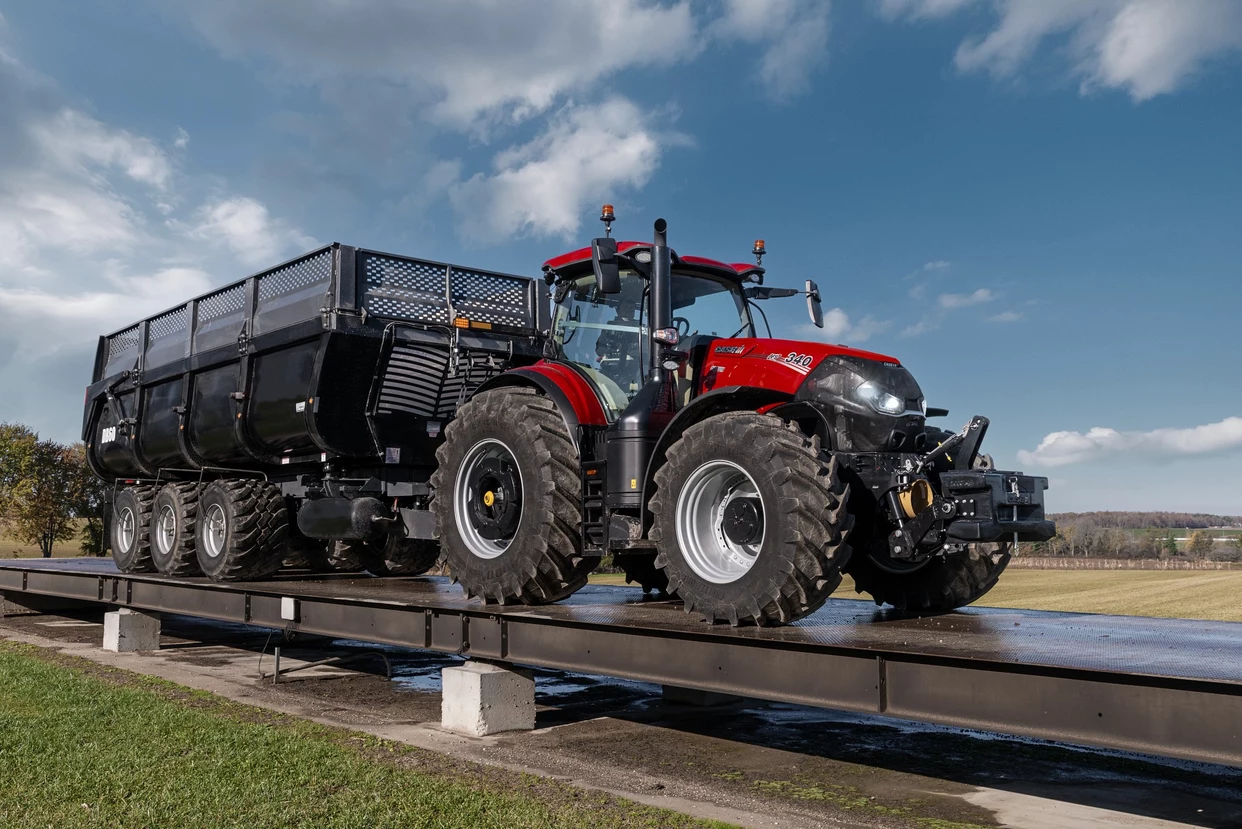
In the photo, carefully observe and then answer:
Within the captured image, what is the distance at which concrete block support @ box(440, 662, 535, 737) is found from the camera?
721 cm

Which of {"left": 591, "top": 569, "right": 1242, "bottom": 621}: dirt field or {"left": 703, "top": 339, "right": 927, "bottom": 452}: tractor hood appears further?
{"left": 591, "top": 569, "right": 1242, "bottom": 621}: dirt field

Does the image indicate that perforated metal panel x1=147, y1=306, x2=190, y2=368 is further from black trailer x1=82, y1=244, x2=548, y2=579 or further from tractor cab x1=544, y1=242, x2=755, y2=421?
tractor cab x1=544, y1=242, x2=755, y2=421

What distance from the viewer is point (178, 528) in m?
11.4

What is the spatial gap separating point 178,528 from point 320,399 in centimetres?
333

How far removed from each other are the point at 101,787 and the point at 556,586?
2814mm

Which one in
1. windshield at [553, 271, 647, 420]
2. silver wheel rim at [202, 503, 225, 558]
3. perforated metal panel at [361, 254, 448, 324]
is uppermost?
perforated metal panel at [361, 254, 448, 324]

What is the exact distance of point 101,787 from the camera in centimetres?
564

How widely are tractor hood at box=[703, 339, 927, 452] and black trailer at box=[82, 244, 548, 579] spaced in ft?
13.1

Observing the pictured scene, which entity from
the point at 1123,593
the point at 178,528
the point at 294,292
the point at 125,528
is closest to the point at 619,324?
the point at 294,292

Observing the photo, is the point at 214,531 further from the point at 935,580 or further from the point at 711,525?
the point at 935,580

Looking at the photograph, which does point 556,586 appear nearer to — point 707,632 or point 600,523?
point 600,523

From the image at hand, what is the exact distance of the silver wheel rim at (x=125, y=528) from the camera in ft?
41.4

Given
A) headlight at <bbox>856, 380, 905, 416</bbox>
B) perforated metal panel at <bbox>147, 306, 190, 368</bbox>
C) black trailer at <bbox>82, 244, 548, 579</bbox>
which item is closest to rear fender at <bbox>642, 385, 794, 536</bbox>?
headlight at <bbox>856, 380, 905, 416</bbox>

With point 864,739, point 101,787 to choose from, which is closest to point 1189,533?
point 864,739
